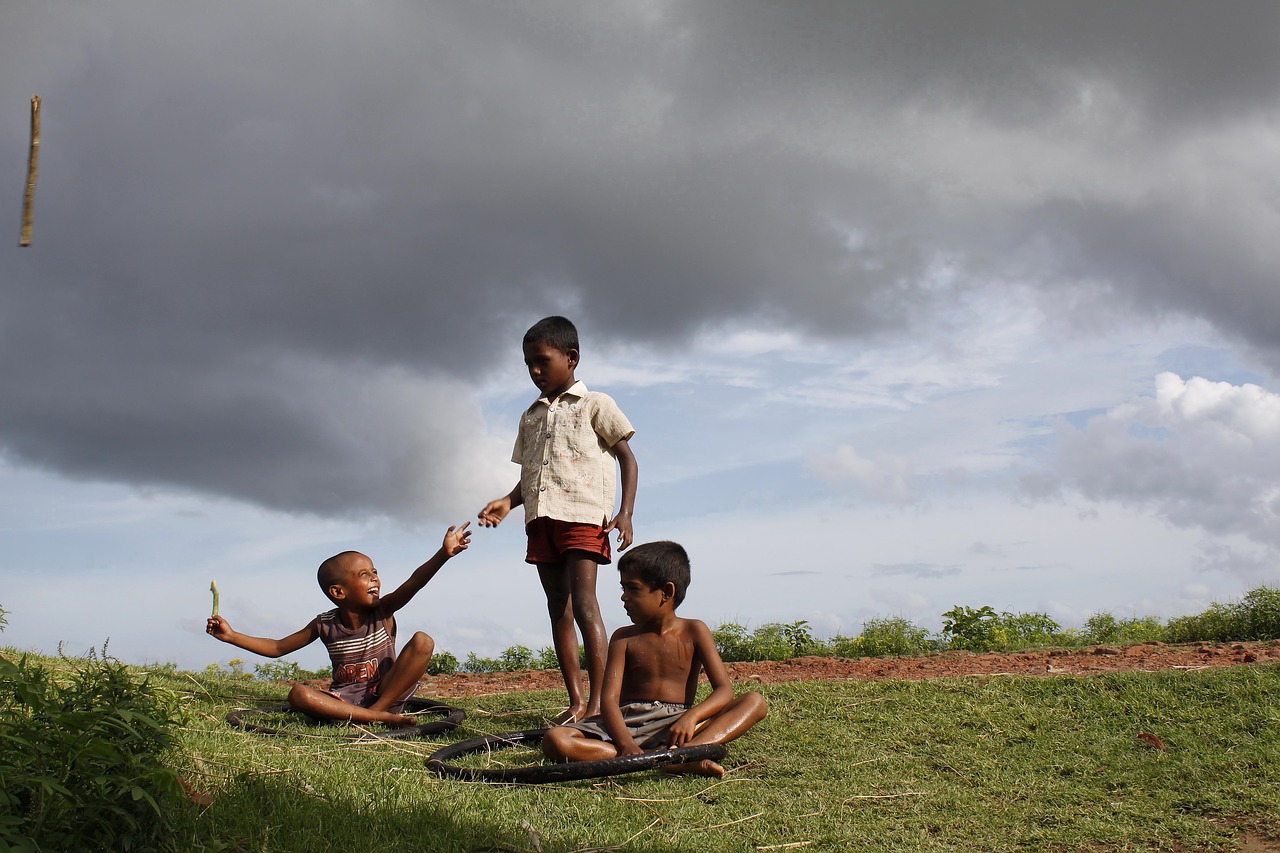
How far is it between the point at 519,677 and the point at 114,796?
700 centimetres

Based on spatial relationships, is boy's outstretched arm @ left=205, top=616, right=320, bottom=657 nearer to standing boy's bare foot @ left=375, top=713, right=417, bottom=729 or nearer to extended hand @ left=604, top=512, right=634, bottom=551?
standing boy's bare foot @ left=375, top=713, right=417, bottom=729

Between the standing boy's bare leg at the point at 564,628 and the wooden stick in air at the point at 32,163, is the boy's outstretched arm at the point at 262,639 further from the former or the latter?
the wooden stick in air at the point at 32,163

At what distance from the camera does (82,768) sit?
3.59 meters

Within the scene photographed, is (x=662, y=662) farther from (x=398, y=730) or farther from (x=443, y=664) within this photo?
(x=443, y=664)

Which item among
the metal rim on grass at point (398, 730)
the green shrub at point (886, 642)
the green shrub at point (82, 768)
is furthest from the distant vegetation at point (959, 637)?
the green shrub at point (82, 768)

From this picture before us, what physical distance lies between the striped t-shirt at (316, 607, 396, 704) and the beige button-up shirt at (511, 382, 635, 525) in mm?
1482

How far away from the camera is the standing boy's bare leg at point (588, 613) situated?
693 centimetres

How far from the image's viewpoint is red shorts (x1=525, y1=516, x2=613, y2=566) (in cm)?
701

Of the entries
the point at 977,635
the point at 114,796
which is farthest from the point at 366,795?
the point at 977,635

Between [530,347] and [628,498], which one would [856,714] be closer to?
[628,498]

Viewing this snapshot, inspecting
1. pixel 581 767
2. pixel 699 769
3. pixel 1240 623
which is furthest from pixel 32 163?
pixel 1240 623

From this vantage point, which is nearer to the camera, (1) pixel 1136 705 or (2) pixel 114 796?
(2) pixel 114 796

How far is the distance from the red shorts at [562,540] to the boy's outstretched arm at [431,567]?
1.51 feet

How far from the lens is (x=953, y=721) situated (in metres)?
7.06
